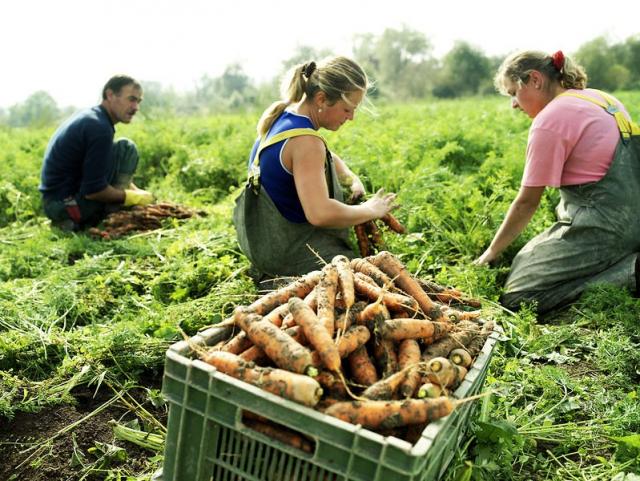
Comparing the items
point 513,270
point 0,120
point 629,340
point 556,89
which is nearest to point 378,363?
point 629,340

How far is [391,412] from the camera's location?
186cm

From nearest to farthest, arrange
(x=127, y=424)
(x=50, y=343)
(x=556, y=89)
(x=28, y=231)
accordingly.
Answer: (x=127, y=424) < (x=50, y=343) < (x=556, y=89) < (x=28, y=231)

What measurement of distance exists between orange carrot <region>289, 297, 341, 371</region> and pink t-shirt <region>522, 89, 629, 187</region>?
246 centimetres

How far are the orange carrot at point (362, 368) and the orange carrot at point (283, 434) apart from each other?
1.18ft

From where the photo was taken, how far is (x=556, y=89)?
4.14 meters

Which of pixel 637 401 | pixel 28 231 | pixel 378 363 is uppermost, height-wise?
pixel 378 363

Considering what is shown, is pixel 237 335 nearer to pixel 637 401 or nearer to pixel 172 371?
pixel 172 371

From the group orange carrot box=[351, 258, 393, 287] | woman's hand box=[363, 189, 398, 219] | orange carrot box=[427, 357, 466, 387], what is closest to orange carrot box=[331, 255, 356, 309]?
orange carrot box=[351, 258, 393, 287]

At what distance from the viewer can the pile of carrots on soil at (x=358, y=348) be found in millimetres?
1854

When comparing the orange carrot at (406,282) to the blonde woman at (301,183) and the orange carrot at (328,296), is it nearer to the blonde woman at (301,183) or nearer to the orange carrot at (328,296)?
the orange carrot at (328,296)

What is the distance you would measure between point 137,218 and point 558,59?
413 cm

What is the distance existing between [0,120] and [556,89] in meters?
13.4

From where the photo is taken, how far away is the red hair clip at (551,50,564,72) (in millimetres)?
4008

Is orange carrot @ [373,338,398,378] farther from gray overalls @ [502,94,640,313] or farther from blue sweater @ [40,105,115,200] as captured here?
blue sweater @ [40,105,115,200]
